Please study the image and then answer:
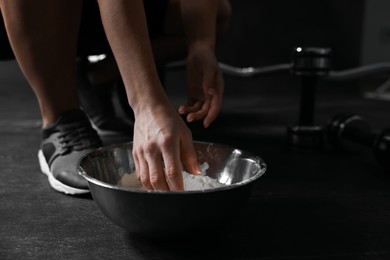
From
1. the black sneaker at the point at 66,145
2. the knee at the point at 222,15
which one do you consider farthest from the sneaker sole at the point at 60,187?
the knee at the point at 222,15

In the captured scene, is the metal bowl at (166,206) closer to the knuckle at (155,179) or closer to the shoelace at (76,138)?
the knuckle at (155,179)

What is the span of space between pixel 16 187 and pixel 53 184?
0.27 feet

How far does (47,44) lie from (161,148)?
43cm

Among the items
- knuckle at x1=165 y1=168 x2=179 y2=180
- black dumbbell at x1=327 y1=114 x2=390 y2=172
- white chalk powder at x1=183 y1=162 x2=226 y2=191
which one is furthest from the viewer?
black dumbbell at x1=327 y1=114 x2=390 y2=172

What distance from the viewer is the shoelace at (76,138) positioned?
3.26 ft

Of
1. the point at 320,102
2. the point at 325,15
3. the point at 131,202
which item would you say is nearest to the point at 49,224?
the point at 131,202

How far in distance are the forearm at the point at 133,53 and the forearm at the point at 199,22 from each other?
0.28 m

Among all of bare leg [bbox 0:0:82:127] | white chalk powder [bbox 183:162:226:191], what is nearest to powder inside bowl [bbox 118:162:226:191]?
white chalk powder [bbox 183:162:226:191]

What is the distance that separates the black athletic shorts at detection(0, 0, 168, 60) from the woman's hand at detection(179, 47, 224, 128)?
0.33 metres

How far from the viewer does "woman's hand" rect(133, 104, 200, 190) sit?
630 mm

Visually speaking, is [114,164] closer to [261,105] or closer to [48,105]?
[48,105]

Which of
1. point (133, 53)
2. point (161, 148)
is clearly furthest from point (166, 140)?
point (133, 53)

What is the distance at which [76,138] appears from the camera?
3.27 ft

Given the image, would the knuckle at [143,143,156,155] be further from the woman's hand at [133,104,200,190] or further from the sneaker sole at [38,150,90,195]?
the sneaker sole at [38,150,90,195]
